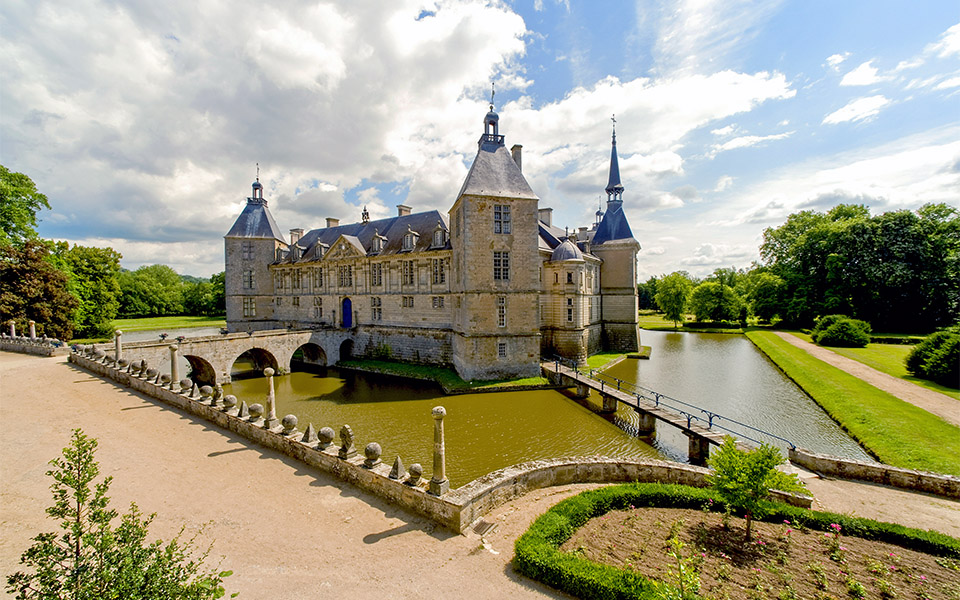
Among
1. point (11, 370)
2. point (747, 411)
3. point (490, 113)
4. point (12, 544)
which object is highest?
point (490, 113)

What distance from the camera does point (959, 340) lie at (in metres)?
19.0

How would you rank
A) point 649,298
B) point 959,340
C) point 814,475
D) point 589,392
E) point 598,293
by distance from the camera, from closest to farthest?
1. point 814,475
2. point 959,340
3. point 589,392
4. point 598,293
5. point 649,298

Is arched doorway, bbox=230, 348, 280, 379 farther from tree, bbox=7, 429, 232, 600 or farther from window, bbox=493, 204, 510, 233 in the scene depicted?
tree, bbox=7, 429, 232, 600

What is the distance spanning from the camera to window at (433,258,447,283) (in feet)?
85.0

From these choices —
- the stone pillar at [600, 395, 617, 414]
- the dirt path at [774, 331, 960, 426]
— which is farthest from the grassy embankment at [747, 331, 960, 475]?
the stone pillar at [600, 395, 617, 414]

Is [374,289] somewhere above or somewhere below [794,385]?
above

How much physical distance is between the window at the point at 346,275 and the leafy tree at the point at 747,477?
28.0 metres

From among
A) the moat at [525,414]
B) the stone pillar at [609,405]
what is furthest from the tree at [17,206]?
the stone pillar at [609,405]

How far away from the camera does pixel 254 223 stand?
34688 mm

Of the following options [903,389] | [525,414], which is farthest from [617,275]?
[525,414]

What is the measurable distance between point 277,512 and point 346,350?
23.7 metres

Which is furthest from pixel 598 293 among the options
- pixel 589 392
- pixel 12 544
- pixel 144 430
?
pixel 12 544

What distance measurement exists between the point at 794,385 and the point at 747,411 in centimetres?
A: 713

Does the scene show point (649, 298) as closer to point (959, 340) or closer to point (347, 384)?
point (959, 340)
